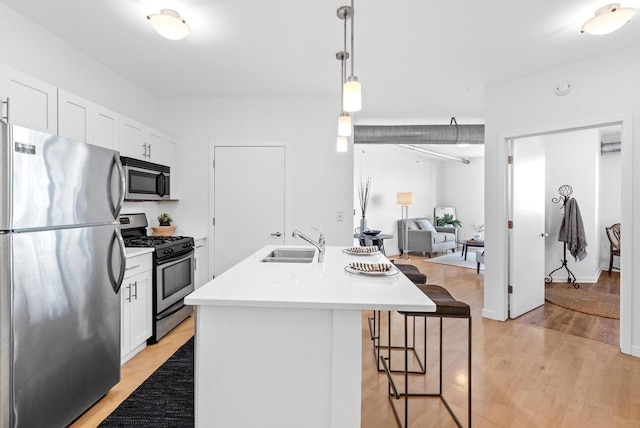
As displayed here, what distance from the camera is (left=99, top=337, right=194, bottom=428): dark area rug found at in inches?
73.4

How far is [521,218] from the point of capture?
11.6 feet

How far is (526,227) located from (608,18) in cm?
217

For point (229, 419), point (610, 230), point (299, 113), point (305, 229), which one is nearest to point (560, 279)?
point (610, 230)

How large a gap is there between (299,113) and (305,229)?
142 cm

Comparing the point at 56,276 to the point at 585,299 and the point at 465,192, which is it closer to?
the point at 585,299

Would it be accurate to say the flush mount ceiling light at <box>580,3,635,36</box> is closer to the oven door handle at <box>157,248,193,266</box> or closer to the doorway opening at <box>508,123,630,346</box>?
the doorway opening at <box>508,123,630,346</box>

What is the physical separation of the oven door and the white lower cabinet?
0.09 m

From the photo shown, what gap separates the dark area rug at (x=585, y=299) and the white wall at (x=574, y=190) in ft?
1.14

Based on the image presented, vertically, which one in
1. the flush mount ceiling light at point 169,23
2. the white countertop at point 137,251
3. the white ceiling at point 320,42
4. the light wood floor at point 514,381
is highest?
the white ceiling at point 320,42

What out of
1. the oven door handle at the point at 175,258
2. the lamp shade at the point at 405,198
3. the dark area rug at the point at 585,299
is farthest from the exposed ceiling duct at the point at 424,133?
the oven door handle at the point at 175,258

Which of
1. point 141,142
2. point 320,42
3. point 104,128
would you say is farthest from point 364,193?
point 104,128

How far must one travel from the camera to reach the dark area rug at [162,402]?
186 centimetres

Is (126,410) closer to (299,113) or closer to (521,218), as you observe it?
(299,113)

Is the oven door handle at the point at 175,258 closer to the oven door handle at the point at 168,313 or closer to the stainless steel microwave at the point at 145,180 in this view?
the oven door handle at the point at 168,313
